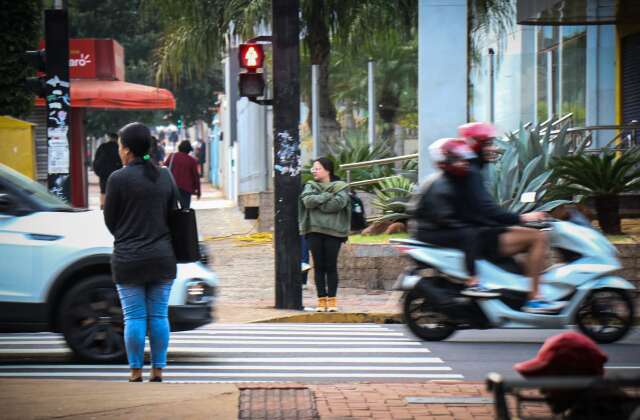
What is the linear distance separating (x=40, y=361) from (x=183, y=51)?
15.5 meters

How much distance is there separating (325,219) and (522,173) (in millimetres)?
3208

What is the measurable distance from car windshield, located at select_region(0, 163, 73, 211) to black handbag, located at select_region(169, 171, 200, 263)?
205 centimetres

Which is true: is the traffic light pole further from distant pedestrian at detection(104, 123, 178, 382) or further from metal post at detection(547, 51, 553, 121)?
metal post at detection(547, 51, 553, 121)

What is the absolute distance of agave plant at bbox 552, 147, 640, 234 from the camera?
14.8 metres

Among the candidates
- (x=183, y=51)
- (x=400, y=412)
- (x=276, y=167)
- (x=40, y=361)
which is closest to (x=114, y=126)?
(x=183, y=51)

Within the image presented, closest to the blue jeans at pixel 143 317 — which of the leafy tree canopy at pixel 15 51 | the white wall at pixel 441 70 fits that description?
the white wall at pixel 441 70

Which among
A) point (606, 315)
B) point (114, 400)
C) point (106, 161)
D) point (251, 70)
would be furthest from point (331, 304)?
point (106, 161)

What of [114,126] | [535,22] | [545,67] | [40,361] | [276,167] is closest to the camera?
[40,361]

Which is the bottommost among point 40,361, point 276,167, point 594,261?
point 40,361

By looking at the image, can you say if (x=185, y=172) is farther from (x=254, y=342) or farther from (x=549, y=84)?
(x=254, y=342)

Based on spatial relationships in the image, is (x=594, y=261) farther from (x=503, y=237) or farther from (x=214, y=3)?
(x=214, y=3)

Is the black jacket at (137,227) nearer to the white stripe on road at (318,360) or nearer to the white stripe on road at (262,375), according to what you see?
the white stripe on road at (262,375)

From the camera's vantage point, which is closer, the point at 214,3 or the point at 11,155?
the point at 11,155

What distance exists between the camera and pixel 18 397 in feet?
23.6
